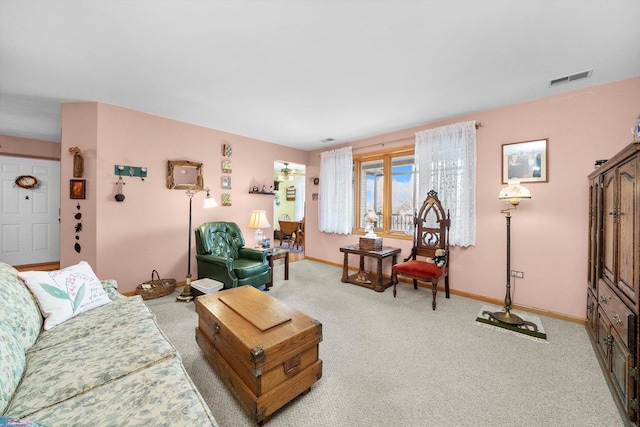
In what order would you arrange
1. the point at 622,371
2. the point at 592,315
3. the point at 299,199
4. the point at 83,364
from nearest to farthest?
the point at 83,364 < the point at 622,371 < the point at 592,315 < the point at 299,199

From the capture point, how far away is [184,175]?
3.84m

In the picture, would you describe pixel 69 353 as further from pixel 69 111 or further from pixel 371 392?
pixel 69 111

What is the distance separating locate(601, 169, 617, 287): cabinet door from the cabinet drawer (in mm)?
111

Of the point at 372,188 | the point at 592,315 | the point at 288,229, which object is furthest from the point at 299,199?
the point at 592,315

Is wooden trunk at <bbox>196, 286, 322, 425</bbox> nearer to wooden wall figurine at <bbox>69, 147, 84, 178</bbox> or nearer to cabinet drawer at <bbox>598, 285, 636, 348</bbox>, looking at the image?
cabinet drawer at <bbox>598, 285, 636, 348</bbox>

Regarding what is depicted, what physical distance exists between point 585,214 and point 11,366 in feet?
14.8

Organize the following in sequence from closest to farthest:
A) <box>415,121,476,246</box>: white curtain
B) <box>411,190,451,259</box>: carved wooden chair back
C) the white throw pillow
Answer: the white throw pillow → <box>415,121,476,246</box>: white curtain → <box>411,190,451,259</box>: carved wooden chair back

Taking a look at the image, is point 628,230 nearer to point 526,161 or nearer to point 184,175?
point 526,161

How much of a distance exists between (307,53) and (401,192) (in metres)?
2.93

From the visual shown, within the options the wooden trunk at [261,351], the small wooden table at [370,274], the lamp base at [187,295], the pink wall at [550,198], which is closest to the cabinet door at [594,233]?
the pink wall at [550,198]

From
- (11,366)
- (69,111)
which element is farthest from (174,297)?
(69,111)

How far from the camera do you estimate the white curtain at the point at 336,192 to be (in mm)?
4768

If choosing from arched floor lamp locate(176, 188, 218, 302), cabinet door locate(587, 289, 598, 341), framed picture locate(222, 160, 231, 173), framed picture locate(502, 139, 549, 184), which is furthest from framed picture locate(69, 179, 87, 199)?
cabinet door locate(587, 289, 598, 341)

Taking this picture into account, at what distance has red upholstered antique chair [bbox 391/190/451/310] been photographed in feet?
10.4
